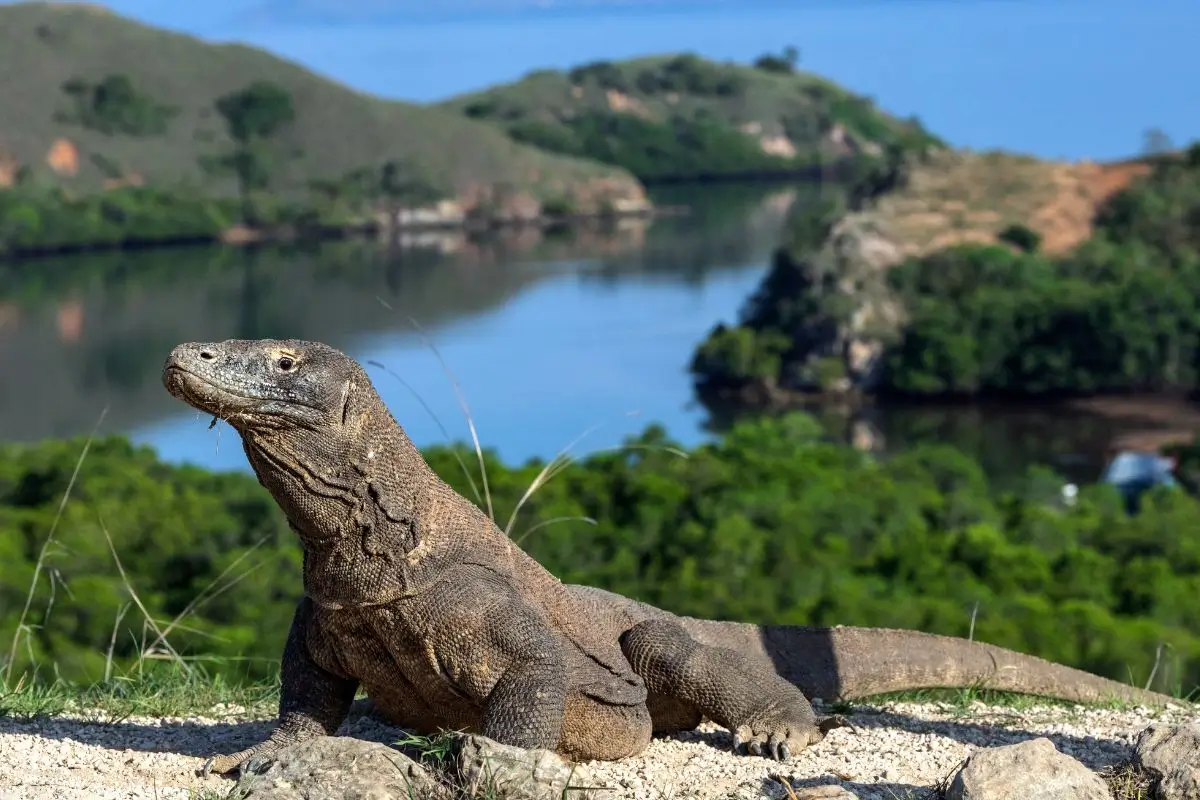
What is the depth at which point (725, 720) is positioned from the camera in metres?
6.21

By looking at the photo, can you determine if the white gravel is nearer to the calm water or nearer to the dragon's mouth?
the dragon's mouth

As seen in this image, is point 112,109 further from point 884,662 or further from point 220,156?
point 884,662

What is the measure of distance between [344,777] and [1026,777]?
191 cm

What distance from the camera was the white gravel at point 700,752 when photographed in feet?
18.2

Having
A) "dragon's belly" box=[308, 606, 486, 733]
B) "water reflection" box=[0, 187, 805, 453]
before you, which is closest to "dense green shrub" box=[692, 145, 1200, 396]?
"water reflection" box=[0, 187, 805, 453]

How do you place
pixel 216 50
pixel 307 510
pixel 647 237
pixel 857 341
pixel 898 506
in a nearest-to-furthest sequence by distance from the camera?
pixel 307 510
pixel 898 506
pixel 857 341
pixel 647 237
pixel 216 50

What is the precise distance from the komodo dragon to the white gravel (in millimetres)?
132

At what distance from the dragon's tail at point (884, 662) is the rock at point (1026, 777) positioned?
171cm

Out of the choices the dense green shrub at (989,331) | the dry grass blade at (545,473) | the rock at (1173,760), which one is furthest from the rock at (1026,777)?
the dense green shrub at (989,331)

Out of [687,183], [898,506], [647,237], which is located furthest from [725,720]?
[687,183]

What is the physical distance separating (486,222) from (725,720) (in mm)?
139634

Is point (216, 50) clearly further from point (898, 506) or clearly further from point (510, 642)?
point (510, 642)

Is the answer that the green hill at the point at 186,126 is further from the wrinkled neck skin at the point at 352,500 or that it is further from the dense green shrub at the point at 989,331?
the wrinkled neck skin at the point at 352,500

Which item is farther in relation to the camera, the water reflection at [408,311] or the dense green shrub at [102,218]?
the dense green shrub at [102,218]
